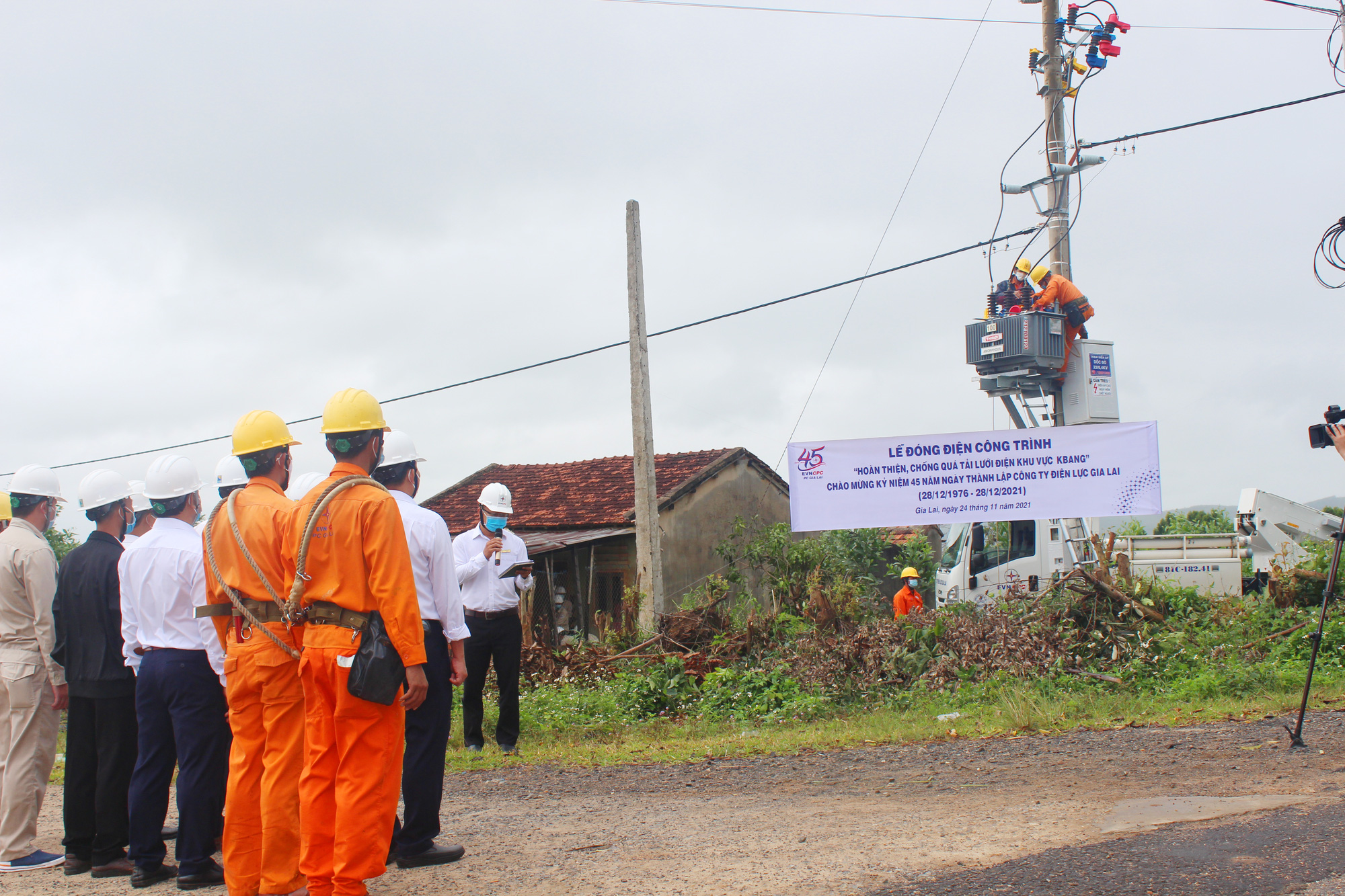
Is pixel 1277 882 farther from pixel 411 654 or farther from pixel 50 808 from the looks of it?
pixel 50 808

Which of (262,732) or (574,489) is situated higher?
(574,489)

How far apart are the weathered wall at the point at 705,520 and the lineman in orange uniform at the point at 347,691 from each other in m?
15.4

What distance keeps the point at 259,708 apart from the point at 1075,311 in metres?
10.8

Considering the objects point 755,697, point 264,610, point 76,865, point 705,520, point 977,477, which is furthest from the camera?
point 705,520

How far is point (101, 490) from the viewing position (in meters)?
5.24

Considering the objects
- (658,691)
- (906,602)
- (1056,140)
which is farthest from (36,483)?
(1056,140)

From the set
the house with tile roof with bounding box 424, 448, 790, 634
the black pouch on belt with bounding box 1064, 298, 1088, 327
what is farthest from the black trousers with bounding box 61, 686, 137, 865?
the house with tile roof with bounding box 424, 448, 790, 634

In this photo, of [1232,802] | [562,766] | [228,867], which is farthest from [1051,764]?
[228,867]

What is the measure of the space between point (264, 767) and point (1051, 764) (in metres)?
4.50

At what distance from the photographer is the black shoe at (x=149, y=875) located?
4.54 meters

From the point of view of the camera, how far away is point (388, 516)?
12.9 feet

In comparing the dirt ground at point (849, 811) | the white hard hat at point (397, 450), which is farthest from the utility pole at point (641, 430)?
the white hard hat at point (397, 450)

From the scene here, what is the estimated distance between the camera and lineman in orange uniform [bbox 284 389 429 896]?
3732 millimetres

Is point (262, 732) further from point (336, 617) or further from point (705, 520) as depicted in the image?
point (705, 520)
